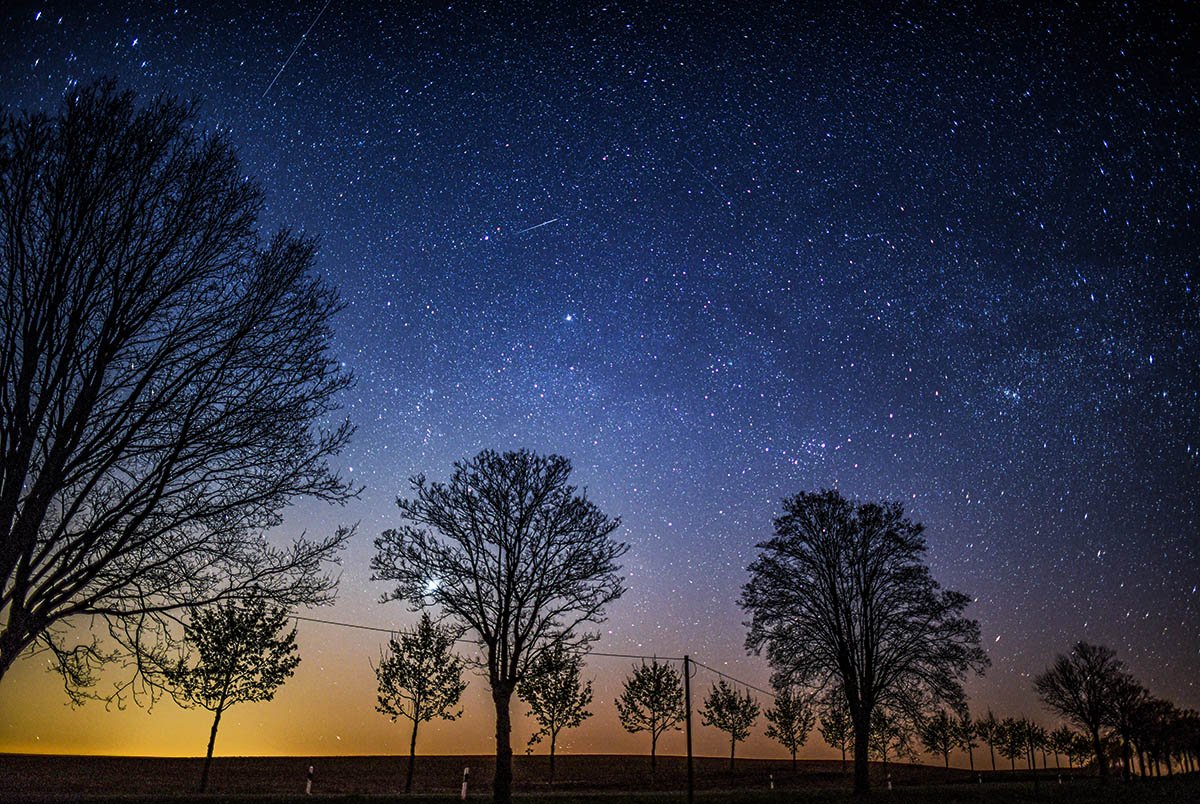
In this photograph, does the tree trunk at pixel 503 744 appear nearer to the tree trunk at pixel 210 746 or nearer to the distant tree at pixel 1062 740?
the tree trunk at pixel 210 746

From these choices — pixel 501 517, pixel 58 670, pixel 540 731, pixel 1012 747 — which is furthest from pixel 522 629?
pixel 1012 747

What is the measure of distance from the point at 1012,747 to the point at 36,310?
10886 cm

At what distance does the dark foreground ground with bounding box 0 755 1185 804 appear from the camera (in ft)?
80.8

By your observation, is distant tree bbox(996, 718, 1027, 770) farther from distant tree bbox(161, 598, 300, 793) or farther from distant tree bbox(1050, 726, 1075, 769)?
distant tree bbox(161, 598, 300, 793)

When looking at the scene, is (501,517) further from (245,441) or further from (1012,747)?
(1012,747)

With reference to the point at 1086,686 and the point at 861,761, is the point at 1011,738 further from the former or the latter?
the point at 861,761

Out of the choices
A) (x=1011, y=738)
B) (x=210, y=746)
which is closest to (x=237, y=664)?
(x=210, y=746)

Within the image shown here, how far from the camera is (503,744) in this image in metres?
20.4

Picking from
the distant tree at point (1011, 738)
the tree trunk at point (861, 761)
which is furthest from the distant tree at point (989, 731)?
the tree trunk at point (861, 761)

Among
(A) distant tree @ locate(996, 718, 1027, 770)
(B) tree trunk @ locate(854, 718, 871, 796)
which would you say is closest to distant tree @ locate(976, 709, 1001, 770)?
(A) distant tree @ locate(996, 718, 1027, 770)

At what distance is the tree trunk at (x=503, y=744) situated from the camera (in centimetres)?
1950

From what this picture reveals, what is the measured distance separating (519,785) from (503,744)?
2419 centimetres

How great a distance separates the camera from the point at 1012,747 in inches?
3381

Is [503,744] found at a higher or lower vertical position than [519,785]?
higher
